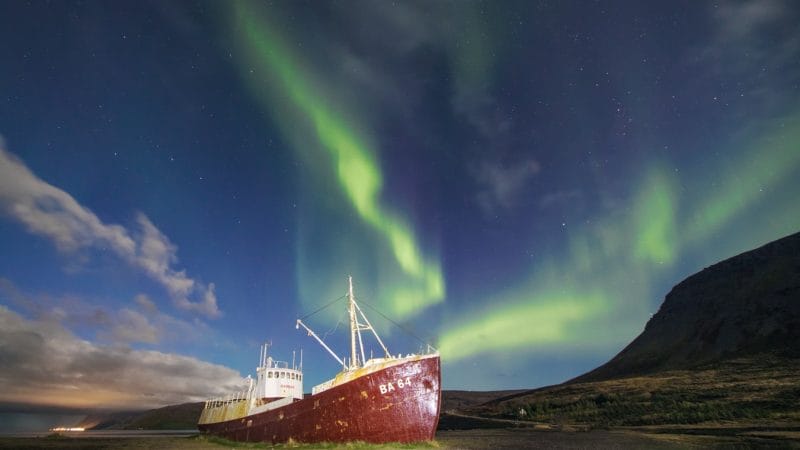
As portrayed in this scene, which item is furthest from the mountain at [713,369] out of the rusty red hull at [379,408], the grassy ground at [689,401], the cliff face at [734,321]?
the rusty red hull at [379,408]

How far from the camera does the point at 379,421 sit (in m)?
40.4

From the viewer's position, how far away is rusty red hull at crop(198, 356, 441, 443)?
4050 centimetres

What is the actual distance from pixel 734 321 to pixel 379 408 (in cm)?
16664

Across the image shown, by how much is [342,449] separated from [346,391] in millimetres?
5003

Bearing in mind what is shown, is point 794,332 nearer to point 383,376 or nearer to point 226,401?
point 383,376

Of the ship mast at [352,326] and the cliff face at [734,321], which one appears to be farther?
the cliff face at [734,321]

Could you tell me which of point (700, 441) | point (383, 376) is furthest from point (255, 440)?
point (700, 441)

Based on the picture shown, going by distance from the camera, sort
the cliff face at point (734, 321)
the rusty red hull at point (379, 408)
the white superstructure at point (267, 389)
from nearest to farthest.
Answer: the rusty red hull at point (379, 408)
the white superstructure at point (267, 389)
the cliff face at point (734, 321)

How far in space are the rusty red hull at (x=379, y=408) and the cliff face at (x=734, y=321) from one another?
121722 millimetres

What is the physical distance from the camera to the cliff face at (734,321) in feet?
437

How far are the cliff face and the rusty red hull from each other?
122m

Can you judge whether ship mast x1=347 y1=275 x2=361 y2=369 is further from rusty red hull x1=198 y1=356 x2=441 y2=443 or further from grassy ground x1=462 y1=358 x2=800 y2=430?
grassy ground x1=462 y1=358 x2=800 y2=430

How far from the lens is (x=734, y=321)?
152 metres

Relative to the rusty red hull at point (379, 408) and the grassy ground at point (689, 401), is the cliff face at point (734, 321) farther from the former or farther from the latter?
the rusty red hull at point (379, 408)
